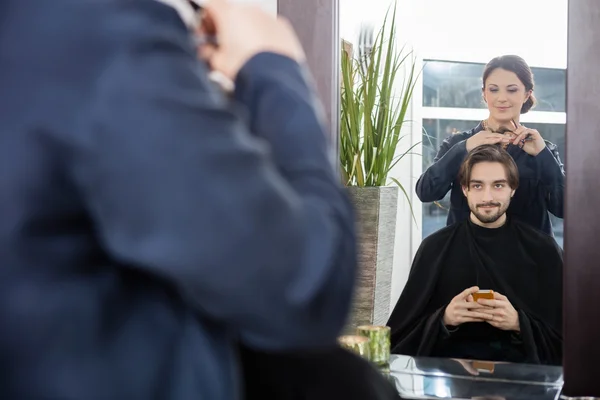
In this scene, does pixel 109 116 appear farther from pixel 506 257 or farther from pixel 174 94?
pixel 506 257

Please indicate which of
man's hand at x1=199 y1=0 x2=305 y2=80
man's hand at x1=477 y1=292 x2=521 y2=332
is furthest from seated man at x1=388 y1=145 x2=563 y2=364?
man's hand at x1=199 y1=0 x2=305 y2=80

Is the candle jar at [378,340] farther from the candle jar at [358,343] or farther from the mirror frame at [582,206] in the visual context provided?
the mirror frame at [582,206]

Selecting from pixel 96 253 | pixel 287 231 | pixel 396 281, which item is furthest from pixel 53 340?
pixel 396 281

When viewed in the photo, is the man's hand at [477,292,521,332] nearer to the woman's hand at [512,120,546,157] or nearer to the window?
the window

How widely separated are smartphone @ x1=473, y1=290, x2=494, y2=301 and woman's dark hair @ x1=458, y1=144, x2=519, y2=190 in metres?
0.24

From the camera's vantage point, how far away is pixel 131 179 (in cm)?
43

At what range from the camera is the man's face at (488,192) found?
148 cm

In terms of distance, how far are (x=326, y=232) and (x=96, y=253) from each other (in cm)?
17

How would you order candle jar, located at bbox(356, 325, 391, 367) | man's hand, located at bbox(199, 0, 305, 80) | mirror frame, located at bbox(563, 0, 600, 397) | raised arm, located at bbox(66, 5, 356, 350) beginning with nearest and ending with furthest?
1. raised arm, located at bbox(66, 5, 356, 350)
2. man's hand, located at bbox(199, 0, 305, 80)
3. mirror frame, located at bbox(563, 0, 600, 397)
4. candle jar, located at bbox(356, 325, 391, 367)

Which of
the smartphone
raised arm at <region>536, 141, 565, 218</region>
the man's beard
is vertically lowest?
the smartphone

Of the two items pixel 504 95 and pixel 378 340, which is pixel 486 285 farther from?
pixel 504 95

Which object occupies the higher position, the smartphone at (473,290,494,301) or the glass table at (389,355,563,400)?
the smartphone at (473,290,494,301)

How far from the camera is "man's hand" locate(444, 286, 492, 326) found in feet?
4.91

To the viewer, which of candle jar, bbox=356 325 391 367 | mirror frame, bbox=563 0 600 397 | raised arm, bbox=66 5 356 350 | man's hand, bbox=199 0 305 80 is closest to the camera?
raised arm, bbox=66 5 356 350
